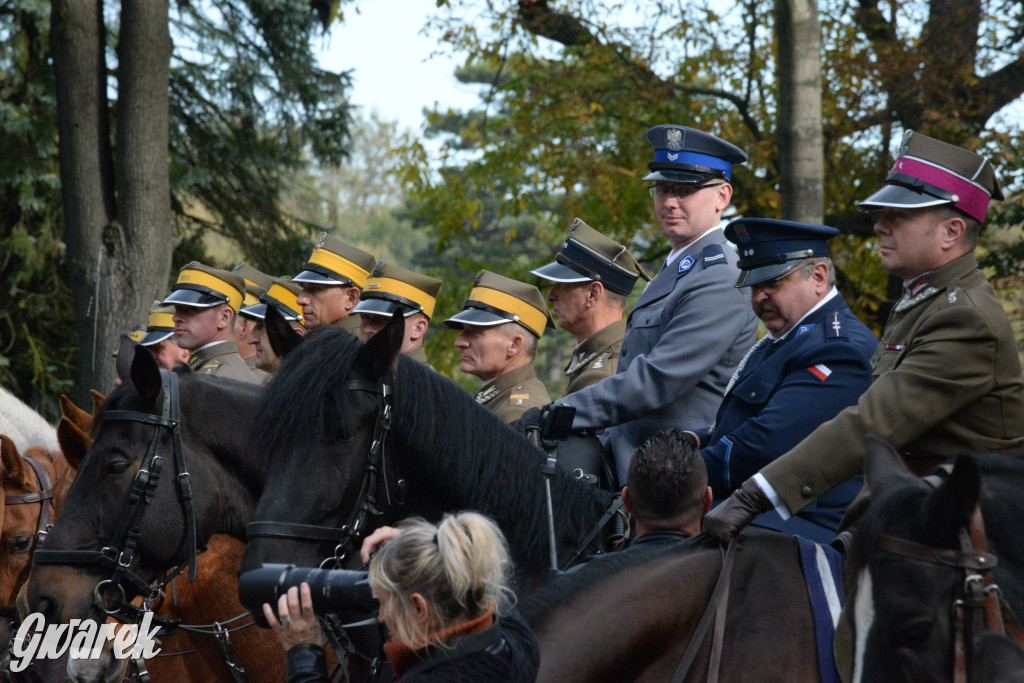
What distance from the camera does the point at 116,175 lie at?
10.1 metres

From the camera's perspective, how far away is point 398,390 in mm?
3850

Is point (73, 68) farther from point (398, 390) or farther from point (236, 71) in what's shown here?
point (398, 390)

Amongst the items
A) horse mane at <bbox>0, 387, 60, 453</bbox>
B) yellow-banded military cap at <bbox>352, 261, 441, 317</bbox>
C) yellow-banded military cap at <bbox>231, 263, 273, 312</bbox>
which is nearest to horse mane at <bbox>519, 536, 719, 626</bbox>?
yellow-banded military cap at <bbox>352, 261, 441, 317</bbox>

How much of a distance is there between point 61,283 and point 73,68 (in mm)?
5086

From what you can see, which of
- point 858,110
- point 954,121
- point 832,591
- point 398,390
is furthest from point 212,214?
point 832,591

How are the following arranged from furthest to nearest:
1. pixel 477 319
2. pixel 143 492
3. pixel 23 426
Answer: pixel 23 426 < pixel 477 319 < pixel 143 492

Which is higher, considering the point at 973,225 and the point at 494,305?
the point at 973,225

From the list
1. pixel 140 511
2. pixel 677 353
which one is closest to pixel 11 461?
pixel 140 511

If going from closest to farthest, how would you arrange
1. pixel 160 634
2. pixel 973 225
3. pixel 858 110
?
pixel 973 225 → pixel 160 634 → pixel 858 110

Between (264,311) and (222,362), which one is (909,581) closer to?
(222,362)

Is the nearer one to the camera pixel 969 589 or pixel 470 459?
pixel 969 589

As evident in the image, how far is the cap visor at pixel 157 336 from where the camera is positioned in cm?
856

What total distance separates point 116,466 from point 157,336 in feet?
14.5

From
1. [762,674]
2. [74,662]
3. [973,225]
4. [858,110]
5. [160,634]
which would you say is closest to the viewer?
[762,674]
